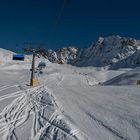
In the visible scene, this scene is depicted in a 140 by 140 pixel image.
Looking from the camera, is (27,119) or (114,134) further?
(27,119)

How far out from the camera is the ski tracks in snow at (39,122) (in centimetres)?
1085

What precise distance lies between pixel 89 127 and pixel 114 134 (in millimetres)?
1411

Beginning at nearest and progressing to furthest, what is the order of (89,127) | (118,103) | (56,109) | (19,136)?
(19,136), (89,127), (56,109), (118,103)

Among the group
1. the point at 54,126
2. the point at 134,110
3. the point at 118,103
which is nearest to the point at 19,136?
the point at 54,126

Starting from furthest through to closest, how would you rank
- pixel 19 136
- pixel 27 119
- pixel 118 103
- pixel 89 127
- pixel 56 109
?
pixel 118 103, pixel 56 109, pixel 27 119, pixel 89 127, pixel 19 136

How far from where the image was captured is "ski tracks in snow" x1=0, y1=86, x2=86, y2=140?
35.6ft

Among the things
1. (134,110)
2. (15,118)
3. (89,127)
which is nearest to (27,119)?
(15,118)

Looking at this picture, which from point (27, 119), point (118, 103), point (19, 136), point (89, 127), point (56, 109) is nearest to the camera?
point (19, 136)

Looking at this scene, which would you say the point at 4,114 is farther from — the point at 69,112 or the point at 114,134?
the point at 114,134

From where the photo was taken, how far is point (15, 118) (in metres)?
13.9

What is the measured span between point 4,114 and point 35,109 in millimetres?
2102

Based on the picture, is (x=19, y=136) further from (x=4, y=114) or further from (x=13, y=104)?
(x=13, y=104)

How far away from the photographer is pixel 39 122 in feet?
42.6

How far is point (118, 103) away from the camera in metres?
17.2
